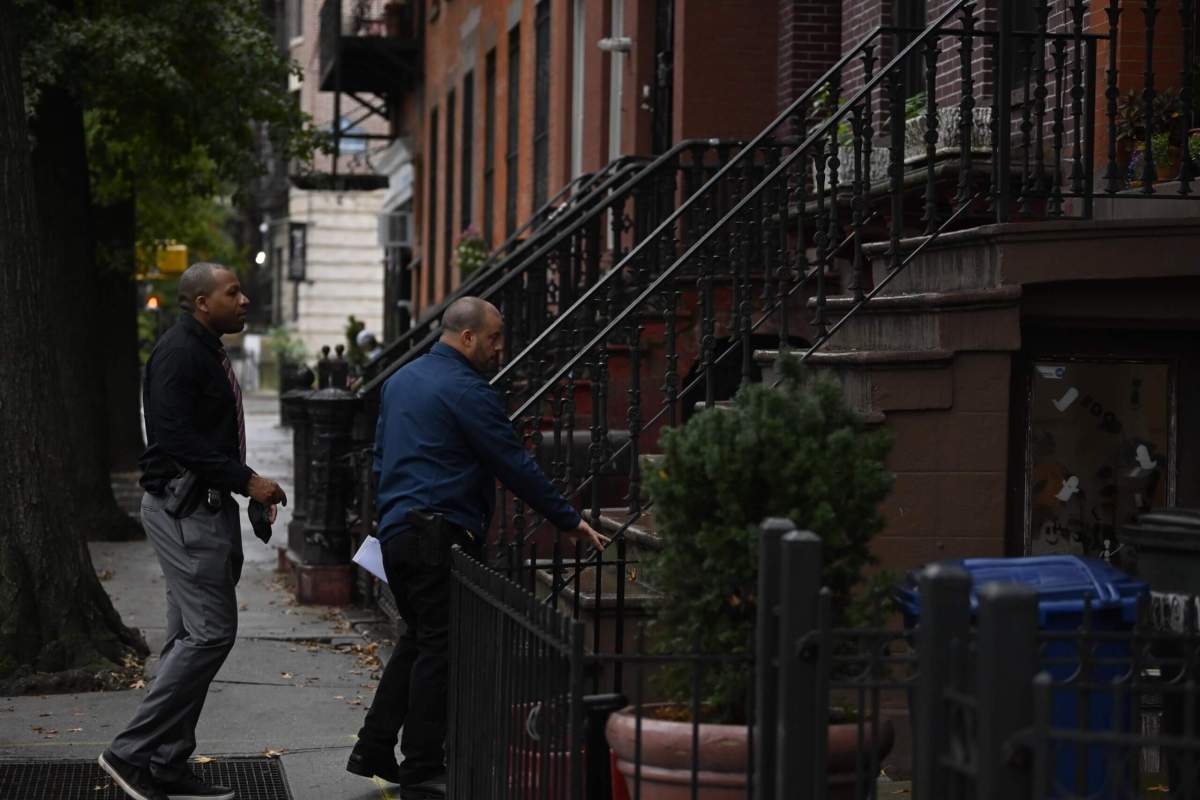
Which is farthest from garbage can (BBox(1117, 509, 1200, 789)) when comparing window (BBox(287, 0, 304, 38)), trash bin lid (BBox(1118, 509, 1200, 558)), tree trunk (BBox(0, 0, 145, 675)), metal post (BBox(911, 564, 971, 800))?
window (BBox(287, 0, 304, 38))

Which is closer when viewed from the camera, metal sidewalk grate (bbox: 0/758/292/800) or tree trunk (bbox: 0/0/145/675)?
metal sidewalk grate (bbox: 0/758/292/800)

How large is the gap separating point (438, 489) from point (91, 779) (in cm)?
194

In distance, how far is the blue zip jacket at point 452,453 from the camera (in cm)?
670

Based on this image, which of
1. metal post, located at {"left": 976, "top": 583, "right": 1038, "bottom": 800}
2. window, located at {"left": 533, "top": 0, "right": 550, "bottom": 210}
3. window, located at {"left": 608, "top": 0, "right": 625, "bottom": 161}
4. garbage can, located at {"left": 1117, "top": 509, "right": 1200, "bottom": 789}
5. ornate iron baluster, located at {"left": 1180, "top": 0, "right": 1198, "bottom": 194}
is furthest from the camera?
window, located at {"left": 533, "top": 0, "right": 550, "bottom": 210}

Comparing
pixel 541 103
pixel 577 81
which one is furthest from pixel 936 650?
pixel 541 103

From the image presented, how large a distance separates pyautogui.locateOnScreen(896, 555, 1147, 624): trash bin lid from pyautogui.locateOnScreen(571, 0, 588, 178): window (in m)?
12.1

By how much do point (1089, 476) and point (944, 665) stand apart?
14.5 feet

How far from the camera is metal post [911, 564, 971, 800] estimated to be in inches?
152

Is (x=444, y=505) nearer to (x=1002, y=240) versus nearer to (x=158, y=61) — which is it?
(x=1002, y=240)

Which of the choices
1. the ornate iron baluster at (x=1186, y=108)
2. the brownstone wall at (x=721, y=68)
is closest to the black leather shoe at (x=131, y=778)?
the ornate iron baluster at (x=1186, y=108)

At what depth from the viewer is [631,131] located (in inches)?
607

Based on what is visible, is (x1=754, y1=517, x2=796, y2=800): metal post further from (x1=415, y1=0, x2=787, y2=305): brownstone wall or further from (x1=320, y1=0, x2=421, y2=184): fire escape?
(x1=320, y1=0, x2=421, y2=184): fire escape

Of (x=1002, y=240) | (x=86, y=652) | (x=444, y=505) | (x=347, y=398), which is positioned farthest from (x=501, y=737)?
(x=347, y=398)

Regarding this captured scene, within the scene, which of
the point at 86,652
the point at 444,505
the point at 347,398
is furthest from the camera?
the point at 347,398
